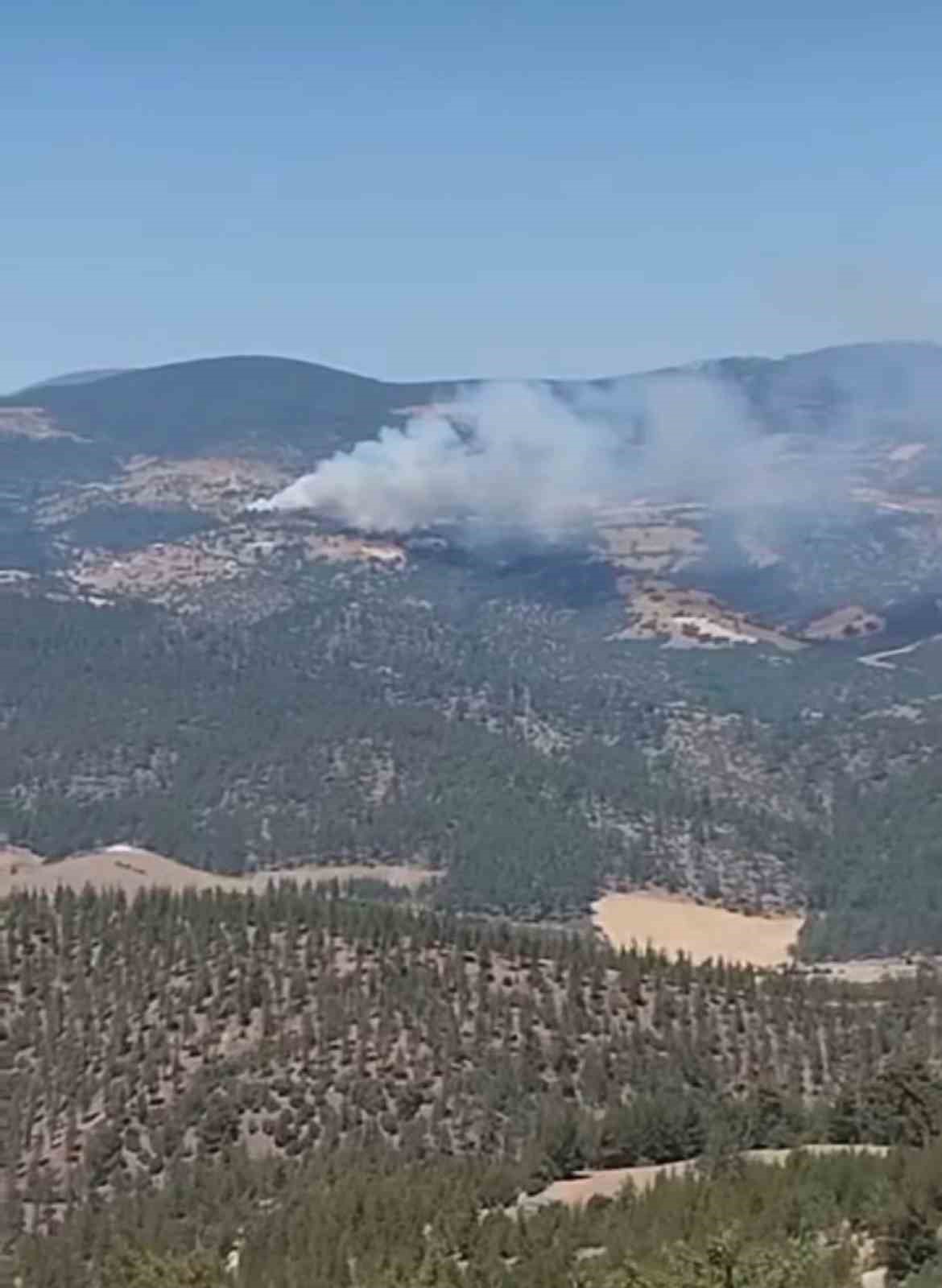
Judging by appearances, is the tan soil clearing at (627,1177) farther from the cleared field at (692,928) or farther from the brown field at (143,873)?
the brown field at (143,873)

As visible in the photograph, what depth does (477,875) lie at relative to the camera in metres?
188

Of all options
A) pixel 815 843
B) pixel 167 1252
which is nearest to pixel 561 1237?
pixel 167 1252

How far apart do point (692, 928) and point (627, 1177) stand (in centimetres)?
9204

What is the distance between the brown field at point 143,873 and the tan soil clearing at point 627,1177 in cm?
7818

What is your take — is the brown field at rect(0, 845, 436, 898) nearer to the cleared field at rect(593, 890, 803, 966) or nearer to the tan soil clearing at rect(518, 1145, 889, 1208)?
the cleared field at rect(593, 890, 803, 966)

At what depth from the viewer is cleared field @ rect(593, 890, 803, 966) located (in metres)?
160

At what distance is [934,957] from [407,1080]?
7077 centimetres

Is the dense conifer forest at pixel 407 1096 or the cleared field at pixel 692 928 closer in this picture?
the dense conifer forest at pixel 407 1096

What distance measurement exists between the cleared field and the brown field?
17629 millimetres

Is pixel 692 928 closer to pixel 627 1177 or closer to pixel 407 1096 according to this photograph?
pixel 407 1096

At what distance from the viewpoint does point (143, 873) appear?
174375mm

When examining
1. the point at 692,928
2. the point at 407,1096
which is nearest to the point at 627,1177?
the point at 407,1096

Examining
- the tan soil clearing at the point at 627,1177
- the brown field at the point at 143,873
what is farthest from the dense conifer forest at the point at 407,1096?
the brown field at the point at 143,873

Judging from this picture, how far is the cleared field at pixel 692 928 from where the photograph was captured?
525 feet
